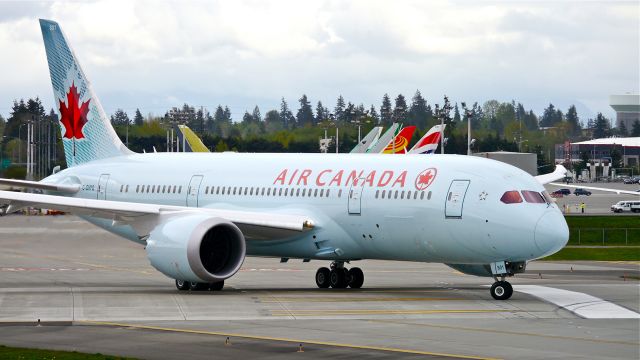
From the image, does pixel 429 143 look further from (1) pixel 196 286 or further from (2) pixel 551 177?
(1) pixel 196 286

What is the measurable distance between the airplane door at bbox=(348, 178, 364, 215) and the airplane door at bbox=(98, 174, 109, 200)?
36.0ft

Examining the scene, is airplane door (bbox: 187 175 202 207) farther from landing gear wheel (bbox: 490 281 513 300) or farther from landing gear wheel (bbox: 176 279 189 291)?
landing gear wheel (bbox: 490 281 513 300)

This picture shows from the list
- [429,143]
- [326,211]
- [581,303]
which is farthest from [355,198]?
[429,143]

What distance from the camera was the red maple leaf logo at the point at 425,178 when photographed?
35.5m

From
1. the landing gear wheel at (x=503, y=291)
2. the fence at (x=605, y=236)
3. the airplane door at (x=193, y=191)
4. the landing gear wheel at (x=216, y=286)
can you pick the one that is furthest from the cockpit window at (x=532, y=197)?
the fence at (x=605, y=236)

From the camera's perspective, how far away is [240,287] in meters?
40.1

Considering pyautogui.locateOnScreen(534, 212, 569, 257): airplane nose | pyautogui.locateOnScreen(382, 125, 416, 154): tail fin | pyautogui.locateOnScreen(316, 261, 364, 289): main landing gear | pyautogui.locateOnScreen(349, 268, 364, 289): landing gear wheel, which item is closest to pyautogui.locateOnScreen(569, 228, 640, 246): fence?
pyautogui.locateOnScreen(382, 125, 416, 154): tail fin

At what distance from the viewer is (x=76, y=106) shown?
152 feet

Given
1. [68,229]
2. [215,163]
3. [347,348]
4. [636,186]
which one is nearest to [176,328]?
[347,348]

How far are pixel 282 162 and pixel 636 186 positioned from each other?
116 meters

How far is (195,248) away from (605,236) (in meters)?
44.9

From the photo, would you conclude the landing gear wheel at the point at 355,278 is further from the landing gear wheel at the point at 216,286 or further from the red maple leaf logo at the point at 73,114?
the red maple leaf logo at the point at 73,114

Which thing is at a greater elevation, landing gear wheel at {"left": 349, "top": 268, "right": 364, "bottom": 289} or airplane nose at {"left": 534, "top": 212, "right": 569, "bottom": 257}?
airplane nose at {"left": 534, "top": 212, "right": 569, "bottom": 257}

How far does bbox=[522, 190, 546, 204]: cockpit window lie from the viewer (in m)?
34.0
